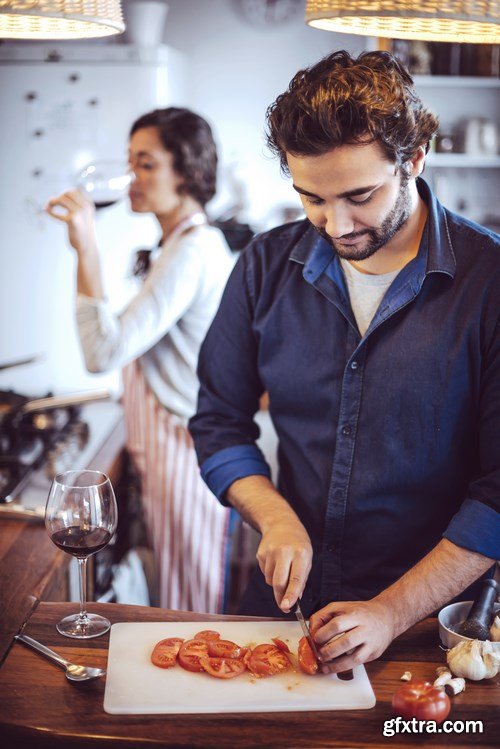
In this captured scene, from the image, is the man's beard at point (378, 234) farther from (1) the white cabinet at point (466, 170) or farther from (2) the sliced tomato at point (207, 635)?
(1) the white cabinet at point (466, 170)

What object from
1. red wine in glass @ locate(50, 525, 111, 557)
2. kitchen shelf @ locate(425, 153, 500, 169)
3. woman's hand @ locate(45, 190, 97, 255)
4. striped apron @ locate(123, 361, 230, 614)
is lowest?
striped apron @ locate(123, 361, 230, 614)

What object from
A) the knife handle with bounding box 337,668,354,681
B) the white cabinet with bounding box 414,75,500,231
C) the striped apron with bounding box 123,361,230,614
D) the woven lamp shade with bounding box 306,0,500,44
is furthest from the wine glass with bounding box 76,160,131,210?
the white cabinet with bounding box 414,75,500,231

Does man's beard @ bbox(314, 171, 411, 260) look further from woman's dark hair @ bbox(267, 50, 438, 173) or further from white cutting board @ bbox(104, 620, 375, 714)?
white cutting board @ bbox(104, 620, 375, 714)

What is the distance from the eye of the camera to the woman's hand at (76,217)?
2.30m

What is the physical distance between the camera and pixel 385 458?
1443 mm

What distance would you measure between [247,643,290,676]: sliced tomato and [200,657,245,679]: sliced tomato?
0.6 inches

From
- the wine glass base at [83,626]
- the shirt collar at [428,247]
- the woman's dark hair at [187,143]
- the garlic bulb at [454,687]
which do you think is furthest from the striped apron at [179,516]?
the garlic bulb at [454,687]

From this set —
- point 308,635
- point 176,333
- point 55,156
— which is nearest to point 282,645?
point 308,635

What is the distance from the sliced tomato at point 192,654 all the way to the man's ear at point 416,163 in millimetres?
749

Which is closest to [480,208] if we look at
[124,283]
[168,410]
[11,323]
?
[124,283]

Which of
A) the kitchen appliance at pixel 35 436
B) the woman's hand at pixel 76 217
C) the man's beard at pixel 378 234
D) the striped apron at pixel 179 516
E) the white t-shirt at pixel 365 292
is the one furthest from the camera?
the striped apron at pixel 179 516

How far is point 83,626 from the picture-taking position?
1285mm

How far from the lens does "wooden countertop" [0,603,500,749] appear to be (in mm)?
1040

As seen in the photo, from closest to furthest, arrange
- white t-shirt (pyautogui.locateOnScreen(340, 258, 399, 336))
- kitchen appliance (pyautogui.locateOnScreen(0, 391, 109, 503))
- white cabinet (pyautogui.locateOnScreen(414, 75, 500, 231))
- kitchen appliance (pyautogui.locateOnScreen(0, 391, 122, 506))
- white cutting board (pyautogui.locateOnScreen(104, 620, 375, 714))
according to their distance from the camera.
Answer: white cutting board (pyautogui.locateOnScreen(104, 620, 375, 714)) < white t-shirt (pyautogui.locateOnScreen(340, 258, 399, 336)) < kitchen appliance (pyautogui.locateOnScreen(0, 391, 122, 506)) < kitchen appliance (pyautogui.locateOnScreen(0, 391, 109, 503)) < white cabinet (pyautogui.locateOnScreen(414, 75, 500, 231))
